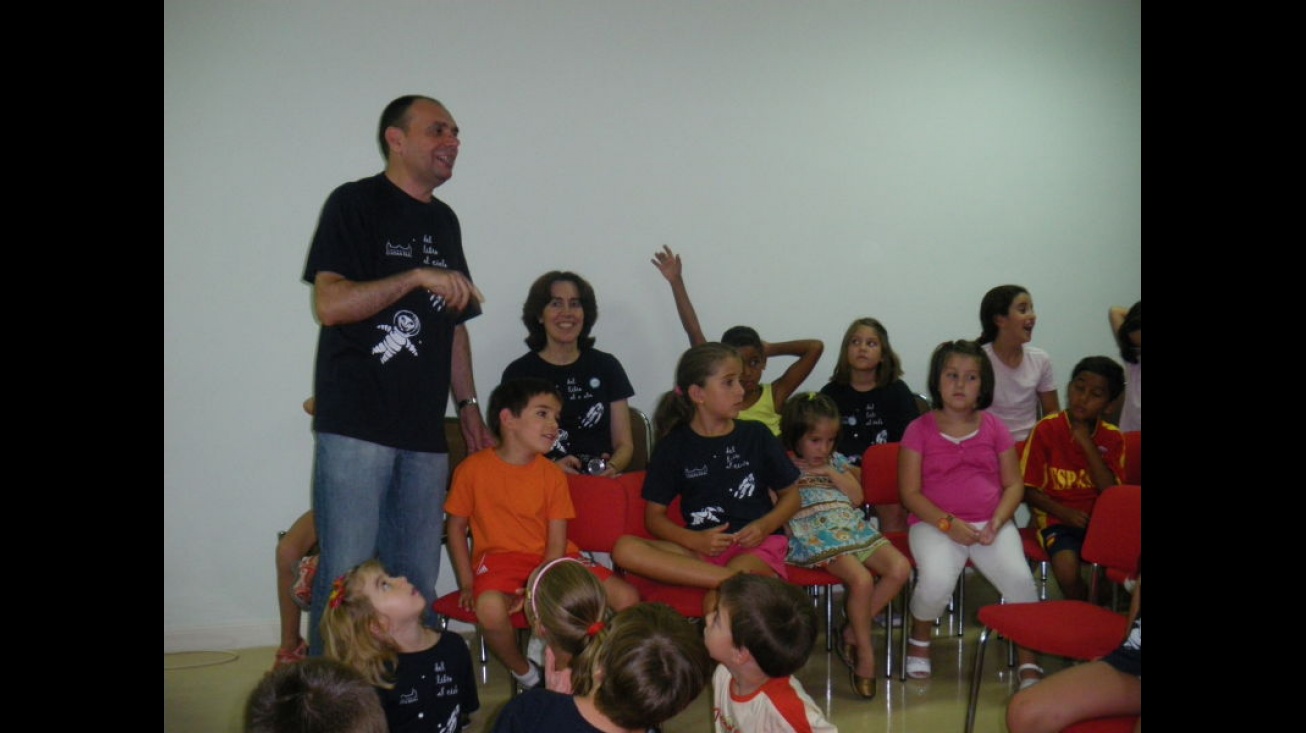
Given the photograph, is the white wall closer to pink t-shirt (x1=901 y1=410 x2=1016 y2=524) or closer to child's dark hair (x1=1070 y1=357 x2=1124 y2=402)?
child's dark hair (x1=1070 y1=357 x2=1124 y2=402)

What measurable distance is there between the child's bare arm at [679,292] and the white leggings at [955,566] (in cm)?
132

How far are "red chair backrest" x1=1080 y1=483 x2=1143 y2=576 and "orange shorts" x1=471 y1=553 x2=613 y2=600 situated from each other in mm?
1492

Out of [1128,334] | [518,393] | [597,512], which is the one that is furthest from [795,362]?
[518,393]

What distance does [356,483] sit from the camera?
100 inches

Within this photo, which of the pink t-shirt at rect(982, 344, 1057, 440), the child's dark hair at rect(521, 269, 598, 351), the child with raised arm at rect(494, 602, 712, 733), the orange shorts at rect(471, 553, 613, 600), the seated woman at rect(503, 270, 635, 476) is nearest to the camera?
the child with raised arm at rect(494, 602, 712, 733)

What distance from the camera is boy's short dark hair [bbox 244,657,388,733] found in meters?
1.54

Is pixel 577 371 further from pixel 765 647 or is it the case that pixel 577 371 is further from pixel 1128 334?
pixel 1128 334

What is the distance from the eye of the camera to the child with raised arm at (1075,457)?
3955mm

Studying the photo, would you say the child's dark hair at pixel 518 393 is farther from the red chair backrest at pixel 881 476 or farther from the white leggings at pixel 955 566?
the white leggings at pixel 955 566

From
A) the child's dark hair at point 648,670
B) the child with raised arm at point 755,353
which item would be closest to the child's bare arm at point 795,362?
Answer: the child with raised arm at point 755,353

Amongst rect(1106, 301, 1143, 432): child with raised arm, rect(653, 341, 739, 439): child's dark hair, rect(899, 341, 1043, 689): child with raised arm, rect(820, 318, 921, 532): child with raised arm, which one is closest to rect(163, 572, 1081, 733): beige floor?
rect(899, 341, 1043, 689): child with raised arm
